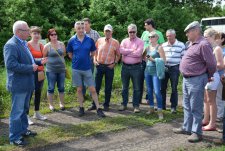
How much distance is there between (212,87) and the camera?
23.3ft

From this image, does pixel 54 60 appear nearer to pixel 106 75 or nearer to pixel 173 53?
pixel 106 75

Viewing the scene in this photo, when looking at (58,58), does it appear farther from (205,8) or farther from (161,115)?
(205,8)

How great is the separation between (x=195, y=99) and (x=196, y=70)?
1.71 feet

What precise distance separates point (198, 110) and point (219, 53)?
1158 mm

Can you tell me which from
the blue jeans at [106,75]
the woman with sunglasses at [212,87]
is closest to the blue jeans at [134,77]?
the blue jeans at [106,75]

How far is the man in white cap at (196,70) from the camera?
6203mm

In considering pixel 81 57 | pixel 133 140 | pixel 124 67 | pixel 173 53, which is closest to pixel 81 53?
pixel 81 57

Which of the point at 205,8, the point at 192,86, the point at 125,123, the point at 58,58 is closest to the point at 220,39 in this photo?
the point at 192,86

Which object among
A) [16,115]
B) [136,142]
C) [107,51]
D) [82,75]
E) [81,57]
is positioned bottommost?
[136,142]

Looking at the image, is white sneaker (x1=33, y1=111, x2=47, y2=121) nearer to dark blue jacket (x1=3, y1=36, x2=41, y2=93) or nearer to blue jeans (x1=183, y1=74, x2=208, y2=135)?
dark blue jacket (x1=3, y1=36, x2=41, y2=93)

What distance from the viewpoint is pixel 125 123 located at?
24.8 feet

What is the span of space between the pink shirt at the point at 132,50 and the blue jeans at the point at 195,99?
190 centimetres

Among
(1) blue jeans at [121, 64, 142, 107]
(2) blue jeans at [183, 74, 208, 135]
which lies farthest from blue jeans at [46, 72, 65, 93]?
(2) blue jeans at [183, 74, 208, 135]

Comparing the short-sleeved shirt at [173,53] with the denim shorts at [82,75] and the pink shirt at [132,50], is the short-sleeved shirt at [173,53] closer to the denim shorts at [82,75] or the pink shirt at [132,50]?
the pink shirt at [132,50]
